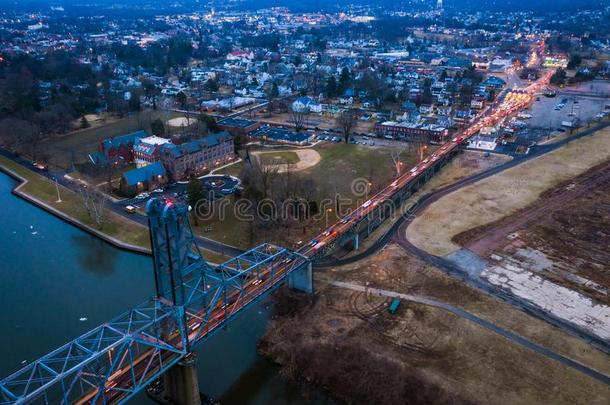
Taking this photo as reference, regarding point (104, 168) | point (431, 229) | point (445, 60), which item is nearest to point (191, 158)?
point (104, 168)

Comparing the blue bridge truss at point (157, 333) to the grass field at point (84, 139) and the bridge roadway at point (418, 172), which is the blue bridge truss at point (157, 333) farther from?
the grass field at point (84, 139)

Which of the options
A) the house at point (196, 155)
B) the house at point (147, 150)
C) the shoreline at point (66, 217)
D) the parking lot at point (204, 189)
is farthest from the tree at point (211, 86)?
the parking lot at point (204, 189)

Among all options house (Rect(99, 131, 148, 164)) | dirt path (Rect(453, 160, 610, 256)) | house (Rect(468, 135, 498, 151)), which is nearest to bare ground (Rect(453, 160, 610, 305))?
dirt path (Rect(453, 160, 610, 256))

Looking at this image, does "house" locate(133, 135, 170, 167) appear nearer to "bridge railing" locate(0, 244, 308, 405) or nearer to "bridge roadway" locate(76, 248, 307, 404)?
"bridge railing" locate(0, 244, 308, 405)

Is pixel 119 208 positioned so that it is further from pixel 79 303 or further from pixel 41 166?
pixel 41 166

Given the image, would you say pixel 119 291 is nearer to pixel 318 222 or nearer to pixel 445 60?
pixel 318 222

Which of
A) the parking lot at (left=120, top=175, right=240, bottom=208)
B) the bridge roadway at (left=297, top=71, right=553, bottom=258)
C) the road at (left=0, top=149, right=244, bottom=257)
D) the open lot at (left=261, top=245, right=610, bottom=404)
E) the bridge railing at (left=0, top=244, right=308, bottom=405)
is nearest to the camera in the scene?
the bridge railing at (left=0, top=244, right=308, bottom=405)
